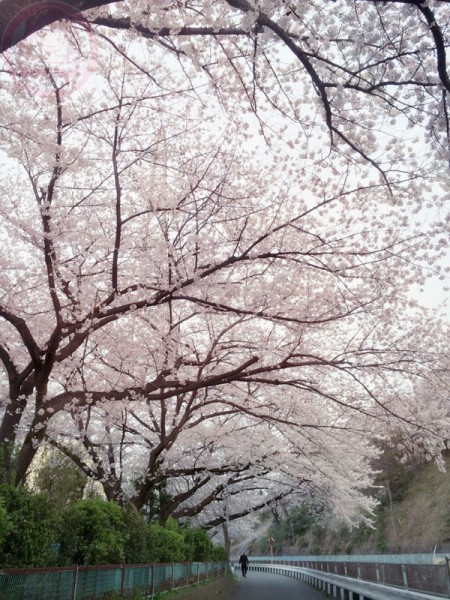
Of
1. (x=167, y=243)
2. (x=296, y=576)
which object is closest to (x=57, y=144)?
(x=167, y=243)

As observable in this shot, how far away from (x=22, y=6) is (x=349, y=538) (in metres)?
40.4

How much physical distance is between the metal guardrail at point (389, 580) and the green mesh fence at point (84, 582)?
4936mm

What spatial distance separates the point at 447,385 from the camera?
10352 mm

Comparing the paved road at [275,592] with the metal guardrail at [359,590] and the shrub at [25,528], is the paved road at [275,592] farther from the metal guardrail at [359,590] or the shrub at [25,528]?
the shrub at [25,528]

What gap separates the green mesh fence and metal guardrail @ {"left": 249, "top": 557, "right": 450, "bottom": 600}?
4.94m

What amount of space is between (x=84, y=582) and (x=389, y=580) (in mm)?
9278

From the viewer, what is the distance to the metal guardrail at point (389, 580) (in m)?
9.84

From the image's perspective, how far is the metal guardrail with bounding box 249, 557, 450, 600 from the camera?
9836 millimetres

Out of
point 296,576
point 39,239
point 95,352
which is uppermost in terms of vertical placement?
point 39,239

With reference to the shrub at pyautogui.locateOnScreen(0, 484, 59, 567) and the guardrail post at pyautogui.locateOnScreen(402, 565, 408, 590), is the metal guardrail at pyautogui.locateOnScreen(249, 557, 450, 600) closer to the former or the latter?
the guardrail post at pyautogui.locateOnScreen(402, 565, 408, 590)

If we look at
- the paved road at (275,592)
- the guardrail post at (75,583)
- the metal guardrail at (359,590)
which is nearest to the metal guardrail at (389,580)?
the metal guardrail at (359,590)

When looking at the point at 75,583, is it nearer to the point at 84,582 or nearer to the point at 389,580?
the point at 84,582

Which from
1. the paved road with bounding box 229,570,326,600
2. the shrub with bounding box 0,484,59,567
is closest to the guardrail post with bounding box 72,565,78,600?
the shrub with bounding box 0,484,59,567

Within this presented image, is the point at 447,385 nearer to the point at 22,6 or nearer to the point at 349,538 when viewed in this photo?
the point at 22,6
